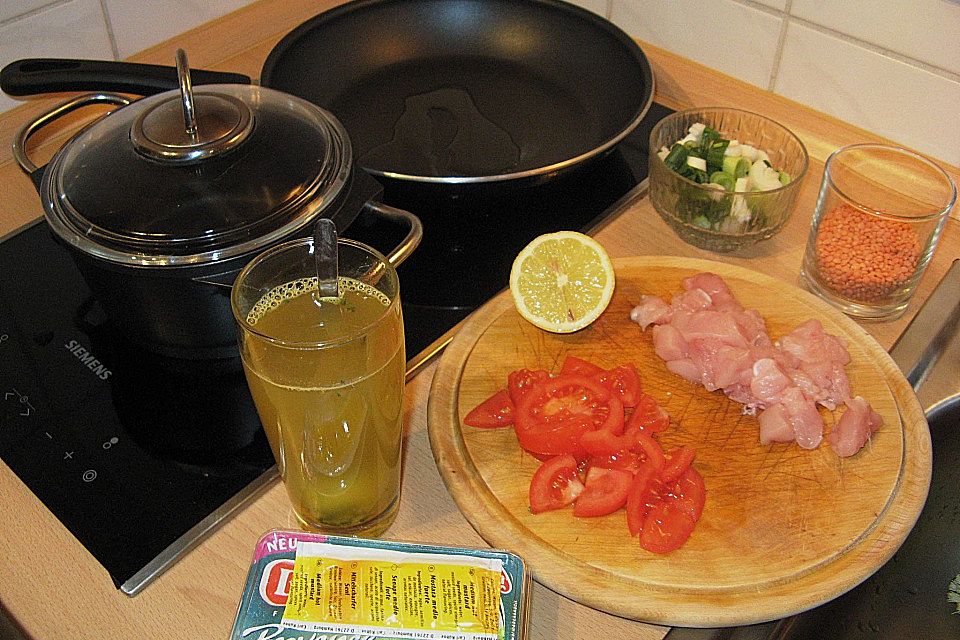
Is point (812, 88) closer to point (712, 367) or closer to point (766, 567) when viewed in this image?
point (712, 367)

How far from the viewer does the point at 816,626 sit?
88 centimetres

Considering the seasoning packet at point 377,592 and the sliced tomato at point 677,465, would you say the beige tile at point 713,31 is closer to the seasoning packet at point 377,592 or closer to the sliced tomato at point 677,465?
the sliced tomato at point 677,465

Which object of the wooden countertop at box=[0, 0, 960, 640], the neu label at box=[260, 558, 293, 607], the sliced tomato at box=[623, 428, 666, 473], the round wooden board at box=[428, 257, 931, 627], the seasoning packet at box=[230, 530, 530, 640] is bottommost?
the wooden countertop at box=[0, 0, 960, 640]

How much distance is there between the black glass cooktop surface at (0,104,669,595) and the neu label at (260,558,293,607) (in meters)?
0.15

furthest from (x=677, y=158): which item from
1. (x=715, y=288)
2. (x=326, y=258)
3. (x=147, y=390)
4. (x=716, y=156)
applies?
(x=147, y=390)

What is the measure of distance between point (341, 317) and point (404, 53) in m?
0.71

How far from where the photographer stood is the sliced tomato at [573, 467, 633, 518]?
30.5 inches

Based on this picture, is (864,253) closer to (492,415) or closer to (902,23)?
(902,23)

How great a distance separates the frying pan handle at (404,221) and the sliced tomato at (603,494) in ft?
0.91

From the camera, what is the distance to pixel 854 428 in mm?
834

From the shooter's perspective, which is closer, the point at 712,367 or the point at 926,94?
the point at 712,367

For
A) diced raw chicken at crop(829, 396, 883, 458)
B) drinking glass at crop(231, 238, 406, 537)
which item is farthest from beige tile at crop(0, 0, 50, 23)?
diced raw chicken at crop(829, 396, 883, 458)

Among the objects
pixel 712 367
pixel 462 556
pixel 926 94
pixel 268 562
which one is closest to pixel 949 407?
pixel 712 367

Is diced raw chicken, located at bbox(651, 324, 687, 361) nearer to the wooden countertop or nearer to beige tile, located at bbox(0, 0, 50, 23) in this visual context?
the wooden countertop
